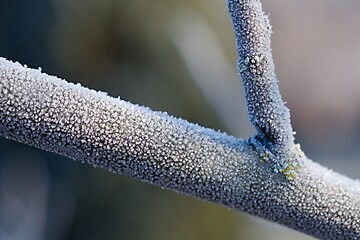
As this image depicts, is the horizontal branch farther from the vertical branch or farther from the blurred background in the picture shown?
the blurred background

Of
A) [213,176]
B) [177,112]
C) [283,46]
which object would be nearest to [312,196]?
[213,176]

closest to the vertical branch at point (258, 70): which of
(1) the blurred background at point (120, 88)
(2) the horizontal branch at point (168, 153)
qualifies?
(2) the horizontal branch at point (168, 153)

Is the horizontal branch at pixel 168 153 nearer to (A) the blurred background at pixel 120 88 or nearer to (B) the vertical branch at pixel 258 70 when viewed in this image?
(B) the vertical branch at pixel 258 70

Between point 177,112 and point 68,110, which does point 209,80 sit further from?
point 68,110

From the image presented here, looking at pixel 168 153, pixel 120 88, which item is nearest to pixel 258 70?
pixel 168 153

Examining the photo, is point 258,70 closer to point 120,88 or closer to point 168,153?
point 168,153

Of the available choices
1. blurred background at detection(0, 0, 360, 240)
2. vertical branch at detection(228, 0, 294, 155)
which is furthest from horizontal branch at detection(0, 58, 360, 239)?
blurred background at detection(0, 0, 360, 240)

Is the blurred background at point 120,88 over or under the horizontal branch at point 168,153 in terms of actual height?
over
